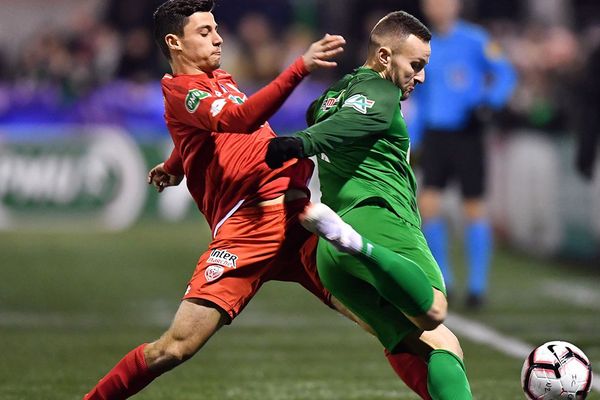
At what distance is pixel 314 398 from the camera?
681 centimetres

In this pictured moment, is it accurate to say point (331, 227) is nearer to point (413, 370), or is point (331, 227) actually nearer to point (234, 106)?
point (234, 106)

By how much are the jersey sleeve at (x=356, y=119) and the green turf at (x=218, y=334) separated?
209 cm

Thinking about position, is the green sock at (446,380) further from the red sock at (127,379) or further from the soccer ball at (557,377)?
the red sock at (127,379)

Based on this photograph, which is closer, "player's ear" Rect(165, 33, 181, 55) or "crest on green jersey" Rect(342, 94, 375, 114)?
"crest on green jersey" Rect(342, 94, 375, 114)

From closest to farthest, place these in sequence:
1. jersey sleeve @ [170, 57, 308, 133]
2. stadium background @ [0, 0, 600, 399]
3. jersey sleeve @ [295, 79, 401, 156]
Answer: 1. jersey sleeve @ [295, 79, 401, 156]
2. jersey sleeve @ [170, 57, 308, 133]
3. stadium background @ [0, 0, 600, 399]

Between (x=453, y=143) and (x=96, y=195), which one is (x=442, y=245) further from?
(x=96, y=195)

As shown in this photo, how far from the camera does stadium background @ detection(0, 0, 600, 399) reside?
26.4 ft

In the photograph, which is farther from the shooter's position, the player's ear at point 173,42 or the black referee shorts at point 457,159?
the black referee shorts at point 457,159

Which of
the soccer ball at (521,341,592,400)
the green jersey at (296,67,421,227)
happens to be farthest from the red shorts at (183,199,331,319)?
the soccer ball at (521,341,592,400)

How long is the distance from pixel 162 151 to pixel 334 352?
8.35 meters

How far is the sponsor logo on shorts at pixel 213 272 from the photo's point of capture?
5.67m

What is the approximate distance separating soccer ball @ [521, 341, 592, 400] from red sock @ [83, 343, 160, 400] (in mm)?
1807

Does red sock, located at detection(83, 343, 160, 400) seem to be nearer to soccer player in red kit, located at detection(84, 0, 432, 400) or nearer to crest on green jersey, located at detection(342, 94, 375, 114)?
soccer player in red kit, located at detection(84, 0, 432, 400)

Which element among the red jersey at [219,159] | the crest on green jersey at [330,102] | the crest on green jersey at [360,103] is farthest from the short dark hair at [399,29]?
the red jersey at [219,159]
